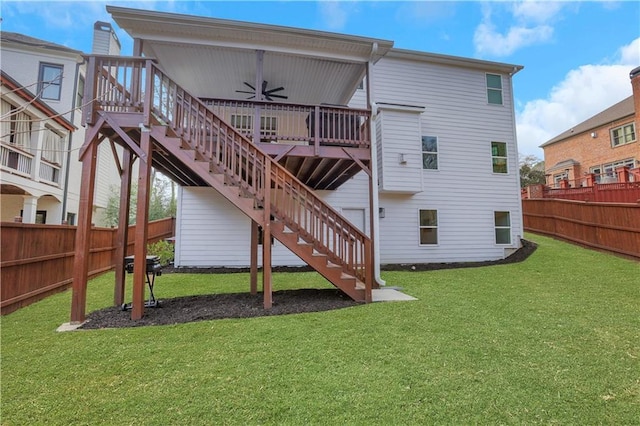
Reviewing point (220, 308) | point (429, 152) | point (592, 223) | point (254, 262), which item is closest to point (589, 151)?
point (592, 223)

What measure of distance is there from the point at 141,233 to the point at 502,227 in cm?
1137

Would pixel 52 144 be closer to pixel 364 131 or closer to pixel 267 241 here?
pixel 267 241

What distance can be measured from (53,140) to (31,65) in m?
3.52

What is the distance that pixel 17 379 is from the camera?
2.65 metres

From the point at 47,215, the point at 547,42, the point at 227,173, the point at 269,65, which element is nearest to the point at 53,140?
the point at 47,215

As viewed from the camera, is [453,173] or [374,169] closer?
[374,169]

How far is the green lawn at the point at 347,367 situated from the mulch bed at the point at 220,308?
373 mm

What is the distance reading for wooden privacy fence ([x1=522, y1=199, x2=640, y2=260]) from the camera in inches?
316

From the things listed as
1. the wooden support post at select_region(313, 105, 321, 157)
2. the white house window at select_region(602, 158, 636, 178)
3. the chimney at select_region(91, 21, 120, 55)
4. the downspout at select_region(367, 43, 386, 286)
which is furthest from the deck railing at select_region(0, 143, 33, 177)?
the white house window at select_region(602, 158, 636, 178)

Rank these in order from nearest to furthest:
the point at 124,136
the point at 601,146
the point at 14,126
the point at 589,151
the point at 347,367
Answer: the point at 347,367 → the point at 124,136 → the point at 14,126 → the point at 601,146 → the point at 589,151

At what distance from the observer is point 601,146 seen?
18703 millimetres

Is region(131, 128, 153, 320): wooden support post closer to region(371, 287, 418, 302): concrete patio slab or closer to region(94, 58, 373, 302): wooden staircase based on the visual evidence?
region(94, 58, 373, 302): wooden staircase

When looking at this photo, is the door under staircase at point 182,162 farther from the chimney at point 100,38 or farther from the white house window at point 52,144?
the white house window at point 52,144

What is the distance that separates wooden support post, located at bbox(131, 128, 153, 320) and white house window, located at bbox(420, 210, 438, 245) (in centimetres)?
848
